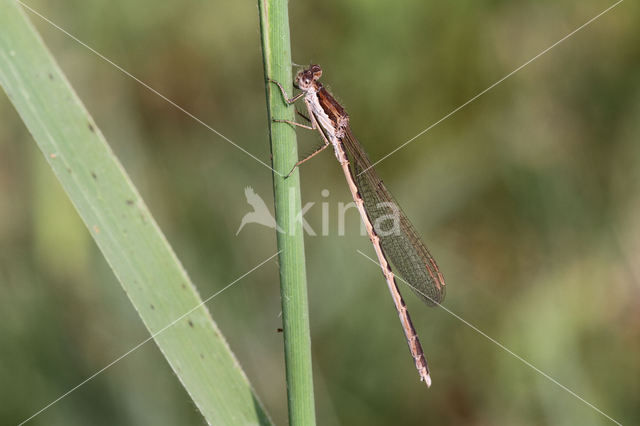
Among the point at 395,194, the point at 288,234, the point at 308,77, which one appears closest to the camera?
the point at 288,234

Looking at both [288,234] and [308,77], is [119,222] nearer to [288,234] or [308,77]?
[288,234]

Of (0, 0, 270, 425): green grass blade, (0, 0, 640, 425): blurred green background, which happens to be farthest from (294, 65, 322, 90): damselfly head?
(0, 0, 270, 425): green grass blade

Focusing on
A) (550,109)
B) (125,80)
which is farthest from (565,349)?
(125,80)

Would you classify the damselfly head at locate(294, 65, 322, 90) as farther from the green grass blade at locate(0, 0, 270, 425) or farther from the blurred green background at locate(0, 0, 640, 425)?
the green grass blade at locate(0, 0, 270, 425)

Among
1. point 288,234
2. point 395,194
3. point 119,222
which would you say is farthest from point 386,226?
point 119,222

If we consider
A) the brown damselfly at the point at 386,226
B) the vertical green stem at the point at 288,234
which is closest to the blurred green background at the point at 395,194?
the brown damselfly at the point at 386,226

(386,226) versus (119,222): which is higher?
(386,226)
